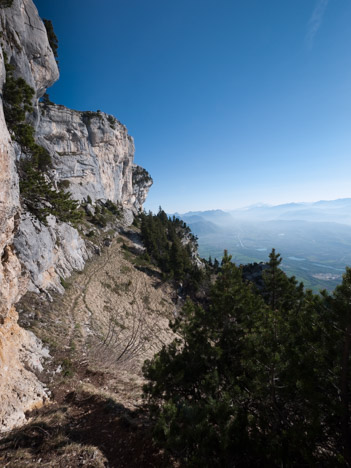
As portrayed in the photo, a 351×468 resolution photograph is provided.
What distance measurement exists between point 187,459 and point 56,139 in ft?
237

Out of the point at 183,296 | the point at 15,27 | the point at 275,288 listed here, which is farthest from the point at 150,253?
the point at 15,27

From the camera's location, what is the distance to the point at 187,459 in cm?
527

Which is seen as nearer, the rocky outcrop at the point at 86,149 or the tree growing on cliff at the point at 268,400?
the tree growing on cliff at the point at 268,400

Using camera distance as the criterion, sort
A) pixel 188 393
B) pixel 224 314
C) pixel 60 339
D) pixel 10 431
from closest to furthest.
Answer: pixel 10 431 → pixel 188 393 → pixel 224 314 → pixel 60 339

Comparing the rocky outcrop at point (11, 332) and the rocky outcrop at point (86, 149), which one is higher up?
the rocky outcrop at point (86, 149)

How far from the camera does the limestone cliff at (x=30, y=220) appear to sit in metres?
8.90

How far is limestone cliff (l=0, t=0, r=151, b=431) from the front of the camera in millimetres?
8898

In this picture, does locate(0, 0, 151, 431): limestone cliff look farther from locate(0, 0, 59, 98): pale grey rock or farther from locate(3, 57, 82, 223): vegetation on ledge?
locate(3, 57, 82, 223): vegetation on ledge

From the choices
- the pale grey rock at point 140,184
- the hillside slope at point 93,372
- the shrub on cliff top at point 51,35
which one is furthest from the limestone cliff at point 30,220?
the pale grey rock at point 140,184

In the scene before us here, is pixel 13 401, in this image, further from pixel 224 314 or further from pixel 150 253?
pixel 150 253

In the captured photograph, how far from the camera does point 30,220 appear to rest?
20.0 meters

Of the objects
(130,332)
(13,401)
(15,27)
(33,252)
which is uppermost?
(15,27)

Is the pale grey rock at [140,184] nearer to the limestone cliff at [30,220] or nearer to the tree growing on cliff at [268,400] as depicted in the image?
the limestone cliff at [30,220]

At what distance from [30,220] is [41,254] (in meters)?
3.73
